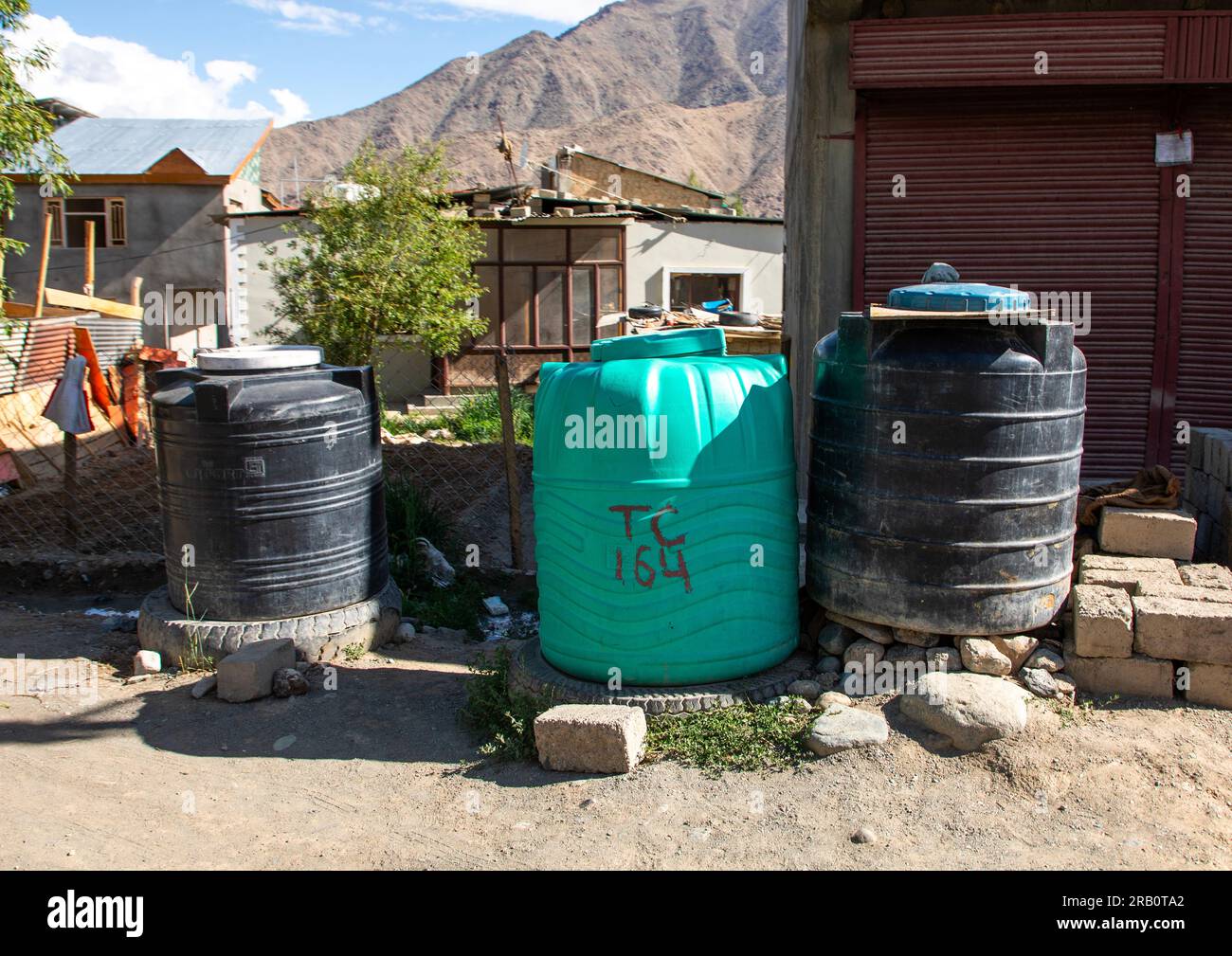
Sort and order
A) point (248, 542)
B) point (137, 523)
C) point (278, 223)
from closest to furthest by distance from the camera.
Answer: point (248, 542), point (137, 523), point (278, 223)

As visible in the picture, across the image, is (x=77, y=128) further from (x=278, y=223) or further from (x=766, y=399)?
(x=766, y=399)

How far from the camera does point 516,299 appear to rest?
61.3 feet

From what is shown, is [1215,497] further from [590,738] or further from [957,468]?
[590,738]

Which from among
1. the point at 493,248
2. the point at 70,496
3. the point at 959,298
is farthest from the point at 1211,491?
the point at 493,248

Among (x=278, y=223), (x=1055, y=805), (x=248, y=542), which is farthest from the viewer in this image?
(x=278, y=223)

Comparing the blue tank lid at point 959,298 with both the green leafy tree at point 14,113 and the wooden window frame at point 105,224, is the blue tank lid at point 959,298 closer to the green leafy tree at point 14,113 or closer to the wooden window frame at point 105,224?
the green leafy tree at point 14,113

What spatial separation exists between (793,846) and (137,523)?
6.71 meters

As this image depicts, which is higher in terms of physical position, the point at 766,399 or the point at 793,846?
the point at 766,399

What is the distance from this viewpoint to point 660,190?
25.7m

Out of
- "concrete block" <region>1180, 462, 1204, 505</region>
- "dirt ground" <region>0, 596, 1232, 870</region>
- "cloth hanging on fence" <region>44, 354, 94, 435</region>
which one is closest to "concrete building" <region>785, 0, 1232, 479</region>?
"concrete block" <region>1180, 462, 1204, 505</region>

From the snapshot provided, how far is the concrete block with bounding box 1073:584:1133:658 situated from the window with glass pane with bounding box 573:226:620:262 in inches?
591

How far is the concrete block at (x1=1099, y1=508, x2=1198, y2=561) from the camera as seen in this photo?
17.2 ft

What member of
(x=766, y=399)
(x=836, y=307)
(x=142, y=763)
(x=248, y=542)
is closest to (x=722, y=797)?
(x=766, y=399)

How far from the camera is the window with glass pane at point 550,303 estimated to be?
18719 millimetres
